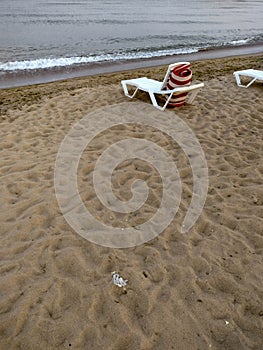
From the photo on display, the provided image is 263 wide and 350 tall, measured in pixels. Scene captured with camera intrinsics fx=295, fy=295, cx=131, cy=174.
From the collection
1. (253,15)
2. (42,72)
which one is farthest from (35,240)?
(253,15)

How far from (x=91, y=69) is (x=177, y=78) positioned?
5.72 meters

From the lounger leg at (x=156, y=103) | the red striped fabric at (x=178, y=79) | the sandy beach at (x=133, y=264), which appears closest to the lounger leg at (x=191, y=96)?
the red striped fabric at (x=178, y=79)

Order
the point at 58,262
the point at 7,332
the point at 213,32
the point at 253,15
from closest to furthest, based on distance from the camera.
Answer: the point at 7,332 → the point at 58,262 → the point at 213,32 → the point at 253,15

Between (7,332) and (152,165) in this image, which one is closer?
(7,332)

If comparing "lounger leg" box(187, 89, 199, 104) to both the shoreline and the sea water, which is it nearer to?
the shoreline

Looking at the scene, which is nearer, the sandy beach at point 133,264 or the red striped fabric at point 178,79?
the sandy beach at point 133,264

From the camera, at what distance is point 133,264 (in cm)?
271

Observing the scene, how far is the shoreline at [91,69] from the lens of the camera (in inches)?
358

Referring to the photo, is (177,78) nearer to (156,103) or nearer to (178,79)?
(178,79)

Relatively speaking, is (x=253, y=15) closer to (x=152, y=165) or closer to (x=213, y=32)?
(x=213, y=32)

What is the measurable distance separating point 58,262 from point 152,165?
1992 mm

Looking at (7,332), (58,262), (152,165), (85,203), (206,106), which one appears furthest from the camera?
(206,106)

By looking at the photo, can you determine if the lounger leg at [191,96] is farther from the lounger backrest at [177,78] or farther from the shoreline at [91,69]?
the shoreline at [91,69]

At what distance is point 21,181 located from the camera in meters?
3.76
